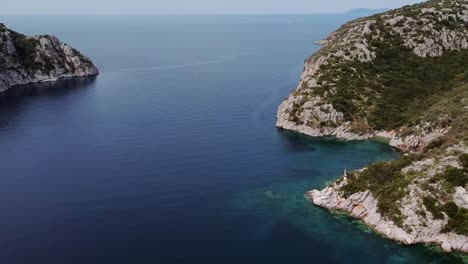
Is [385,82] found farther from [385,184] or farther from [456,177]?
[456,177]

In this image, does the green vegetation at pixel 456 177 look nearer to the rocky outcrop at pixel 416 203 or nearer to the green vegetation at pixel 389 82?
the rocky outcrop at pixel 416 203

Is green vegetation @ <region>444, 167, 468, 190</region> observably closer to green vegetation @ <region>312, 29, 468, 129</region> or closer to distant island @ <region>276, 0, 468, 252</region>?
distant island @ <region>276, 0, 468, 252</region>

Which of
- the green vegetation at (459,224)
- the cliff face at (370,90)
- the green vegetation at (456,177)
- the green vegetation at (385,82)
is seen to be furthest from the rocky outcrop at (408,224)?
the green vegetation at (385,82)

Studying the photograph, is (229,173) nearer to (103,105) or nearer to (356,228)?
(356,228)

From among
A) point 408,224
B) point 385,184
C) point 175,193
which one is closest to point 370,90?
point 385,184

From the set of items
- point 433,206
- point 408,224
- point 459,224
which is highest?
point 433,206

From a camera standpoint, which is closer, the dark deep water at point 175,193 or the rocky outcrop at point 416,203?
the dark deep water at point 175,193

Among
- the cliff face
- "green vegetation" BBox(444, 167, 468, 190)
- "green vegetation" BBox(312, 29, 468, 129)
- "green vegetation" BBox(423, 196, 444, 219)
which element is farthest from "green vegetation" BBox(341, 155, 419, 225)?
"green vegetation" BBox(312, 29, 468, 129)

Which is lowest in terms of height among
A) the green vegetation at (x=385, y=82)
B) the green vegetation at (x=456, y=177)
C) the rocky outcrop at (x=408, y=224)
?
the rocky outcrop at (x=408, y=224)
